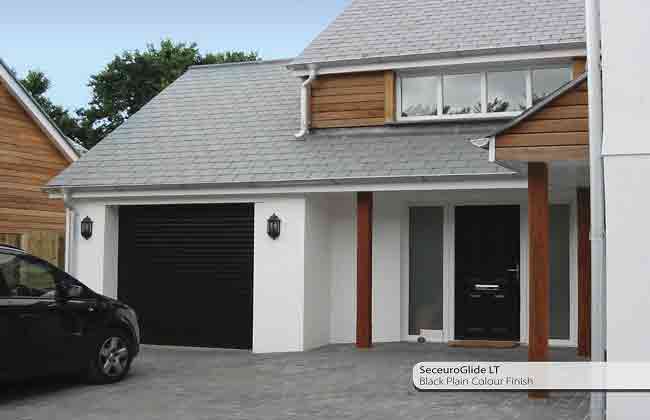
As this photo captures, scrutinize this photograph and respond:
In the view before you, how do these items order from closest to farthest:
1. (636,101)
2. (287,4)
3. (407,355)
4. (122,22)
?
(636,101) < (407,355) < (287,4) < (122,22)

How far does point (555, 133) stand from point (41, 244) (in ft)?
41.0

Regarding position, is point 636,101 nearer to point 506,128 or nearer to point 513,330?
point 506,128

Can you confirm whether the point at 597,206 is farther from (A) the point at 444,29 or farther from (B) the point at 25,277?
(A) the point at 444,29

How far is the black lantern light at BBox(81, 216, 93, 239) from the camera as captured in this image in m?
15.1

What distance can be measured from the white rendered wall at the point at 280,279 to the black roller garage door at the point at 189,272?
0.28 meters

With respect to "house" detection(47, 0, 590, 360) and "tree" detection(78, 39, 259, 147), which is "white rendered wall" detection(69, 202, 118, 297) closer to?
"house" detection(47, 0, 590, 360)

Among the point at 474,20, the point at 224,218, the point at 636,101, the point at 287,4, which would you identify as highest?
the point at 287,4

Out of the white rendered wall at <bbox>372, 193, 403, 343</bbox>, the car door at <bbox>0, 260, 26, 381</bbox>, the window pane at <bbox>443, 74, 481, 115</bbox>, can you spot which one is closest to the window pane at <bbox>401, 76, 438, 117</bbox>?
the window pane at <bbox>443, 74, 481, 115</bbox>

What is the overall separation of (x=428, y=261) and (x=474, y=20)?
461 cm

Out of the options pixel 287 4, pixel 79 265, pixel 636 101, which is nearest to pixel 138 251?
pixel 79 265

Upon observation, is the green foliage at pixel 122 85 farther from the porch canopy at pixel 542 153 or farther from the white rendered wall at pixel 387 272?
the porch canopy at pixel 542 153

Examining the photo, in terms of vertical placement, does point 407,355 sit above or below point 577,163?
below

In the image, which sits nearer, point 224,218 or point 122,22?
point 224,218

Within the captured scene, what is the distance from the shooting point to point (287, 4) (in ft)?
97.3
